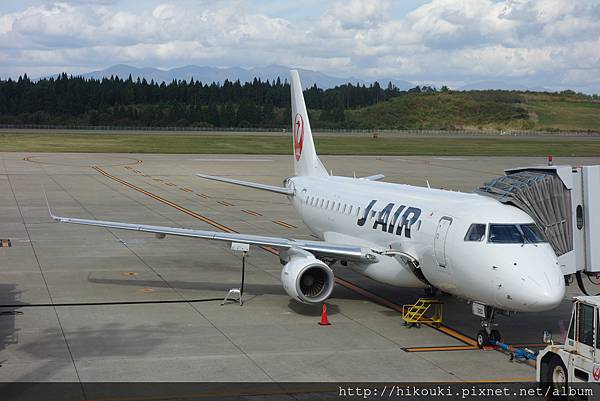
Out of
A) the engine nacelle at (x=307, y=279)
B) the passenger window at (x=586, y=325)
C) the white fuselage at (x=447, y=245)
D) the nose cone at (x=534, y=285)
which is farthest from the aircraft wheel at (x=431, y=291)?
the passenger window at (x=586, y=325)

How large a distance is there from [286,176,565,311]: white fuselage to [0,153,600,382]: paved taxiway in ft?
4.93

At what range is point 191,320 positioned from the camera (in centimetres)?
2320

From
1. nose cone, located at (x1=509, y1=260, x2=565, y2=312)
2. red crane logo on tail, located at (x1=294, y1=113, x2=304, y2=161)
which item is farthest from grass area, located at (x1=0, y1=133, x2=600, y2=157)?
nose cone, located at (x1=509, y1=260, x2=565, y2=312)

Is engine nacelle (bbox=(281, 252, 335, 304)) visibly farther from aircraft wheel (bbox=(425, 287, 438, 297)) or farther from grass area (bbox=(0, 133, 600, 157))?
grass area (bbox=(0, 133, 600, 157))

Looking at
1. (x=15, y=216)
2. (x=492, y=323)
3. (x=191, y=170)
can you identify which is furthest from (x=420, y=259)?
(x=191, y=170)

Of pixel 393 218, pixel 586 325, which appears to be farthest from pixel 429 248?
pixel 586 325

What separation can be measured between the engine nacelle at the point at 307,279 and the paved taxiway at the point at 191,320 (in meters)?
0.65

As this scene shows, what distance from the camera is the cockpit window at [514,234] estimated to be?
2012 cm

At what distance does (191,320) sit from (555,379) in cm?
1055

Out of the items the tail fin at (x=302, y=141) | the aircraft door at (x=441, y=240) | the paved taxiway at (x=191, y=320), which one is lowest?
the paved taxiway at (x=191, y=320)

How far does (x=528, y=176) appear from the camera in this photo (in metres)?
23.2

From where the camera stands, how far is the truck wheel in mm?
16297

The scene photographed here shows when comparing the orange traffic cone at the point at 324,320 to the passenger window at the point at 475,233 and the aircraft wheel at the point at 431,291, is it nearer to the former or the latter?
the aircraft wheel at the point at 431,291

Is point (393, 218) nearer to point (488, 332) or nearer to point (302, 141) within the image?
point (488, 332)
